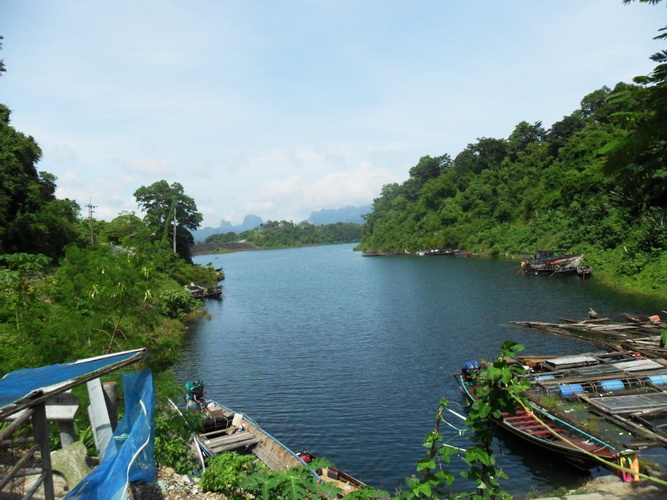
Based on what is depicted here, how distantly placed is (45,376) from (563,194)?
261 ft

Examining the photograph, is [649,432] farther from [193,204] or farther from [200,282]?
[193,204]

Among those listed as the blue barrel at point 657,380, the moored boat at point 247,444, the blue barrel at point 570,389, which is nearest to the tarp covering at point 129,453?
the moored boat at point 247,444

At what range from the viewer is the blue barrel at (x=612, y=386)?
731 inches

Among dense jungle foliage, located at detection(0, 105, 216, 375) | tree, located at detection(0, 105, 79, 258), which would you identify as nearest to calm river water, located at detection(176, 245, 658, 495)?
dense jungle foliage, located at detection(0, 105, 216, 375)

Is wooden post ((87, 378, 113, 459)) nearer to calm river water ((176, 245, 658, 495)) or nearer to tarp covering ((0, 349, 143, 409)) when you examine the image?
tarp covering ((0, 349, 143, 409))

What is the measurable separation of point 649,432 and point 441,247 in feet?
307

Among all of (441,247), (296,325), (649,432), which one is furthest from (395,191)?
(649,432)

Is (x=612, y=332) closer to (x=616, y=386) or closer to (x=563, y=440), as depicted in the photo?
(x=616, y=386)

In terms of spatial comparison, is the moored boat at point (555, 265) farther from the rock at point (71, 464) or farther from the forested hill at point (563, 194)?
the rock at point (71, 464)

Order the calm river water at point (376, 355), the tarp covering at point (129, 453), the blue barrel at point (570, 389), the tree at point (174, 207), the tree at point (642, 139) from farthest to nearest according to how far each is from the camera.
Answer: the tree at point (174, 207)
the blue barrel at point (570, 389)
the calm river water at point (376, 355)
the tarp covering at point (129, 453)
the tree at point (642, 139)

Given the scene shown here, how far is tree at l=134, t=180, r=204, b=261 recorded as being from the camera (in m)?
67.6

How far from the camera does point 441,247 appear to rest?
107 metres

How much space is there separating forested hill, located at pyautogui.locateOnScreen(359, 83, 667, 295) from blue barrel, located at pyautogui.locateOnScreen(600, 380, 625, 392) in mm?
7515

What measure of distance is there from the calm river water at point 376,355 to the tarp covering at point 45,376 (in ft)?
20.4
